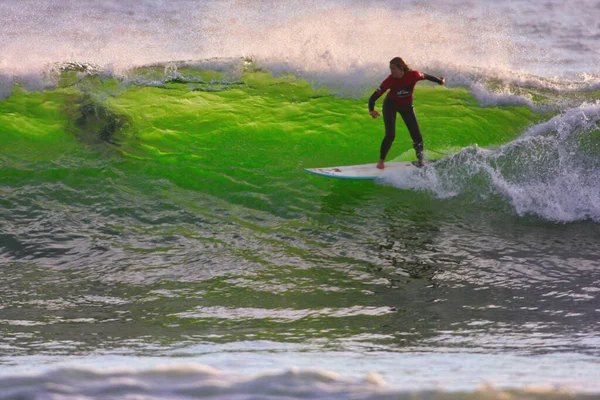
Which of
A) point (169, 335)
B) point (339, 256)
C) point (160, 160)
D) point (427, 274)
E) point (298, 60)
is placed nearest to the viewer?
point (169, 335)

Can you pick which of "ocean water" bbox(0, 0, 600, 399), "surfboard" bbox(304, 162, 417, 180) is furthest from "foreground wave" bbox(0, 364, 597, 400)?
"surfboard" bbox(304, 162, 417, 180)

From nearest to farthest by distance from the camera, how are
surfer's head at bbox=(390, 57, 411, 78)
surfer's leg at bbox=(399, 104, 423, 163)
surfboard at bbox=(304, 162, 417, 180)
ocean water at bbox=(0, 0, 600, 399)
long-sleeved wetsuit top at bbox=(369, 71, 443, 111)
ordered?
ocean water at bbox=(0, 0, 600, 399)
surfer's head at bbox=(390, 57, 411, 78)
long-sleeved wetsuit top at bbox=(369, 71, 443, 111)
surfer's leg at bbox=(399, 104, 423, 163)
surfboard at bbox=(304, 162, 417, 180)

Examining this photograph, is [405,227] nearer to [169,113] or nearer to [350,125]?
[350,125]

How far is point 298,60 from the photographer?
10.7 metres

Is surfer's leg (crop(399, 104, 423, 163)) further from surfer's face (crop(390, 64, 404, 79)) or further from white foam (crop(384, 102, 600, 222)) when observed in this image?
surfer's face (crop(390, 64, 404, 79))

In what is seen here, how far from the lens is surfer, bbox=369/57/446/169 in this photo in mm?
7629

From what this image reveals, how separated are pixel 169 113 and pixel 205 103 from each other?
0.54 metres

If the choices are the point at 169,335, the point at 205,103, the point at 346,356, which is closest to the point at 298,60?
the point at 205,103

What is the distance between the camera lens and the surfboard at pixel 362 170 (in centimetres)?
804

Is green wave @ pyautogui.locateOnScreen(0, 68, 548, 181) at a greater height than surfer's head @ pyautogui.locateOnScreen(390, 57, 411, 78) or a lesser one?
lesser

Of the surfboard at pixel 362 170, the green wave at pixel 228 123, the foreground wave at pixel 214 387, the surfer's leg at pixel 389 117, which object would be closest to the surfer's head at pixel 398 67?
the surfer's leg at pixel 389 117

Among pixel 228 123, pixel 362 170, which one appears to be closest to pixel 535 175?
pixel 362 170

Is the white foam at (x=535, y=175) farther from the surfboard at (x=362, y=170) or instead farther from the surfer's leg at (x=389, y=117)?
the surfer's leg at (x=389, y=117)

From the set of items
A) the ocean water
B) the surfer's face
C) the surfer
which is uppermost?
the surfer's face
